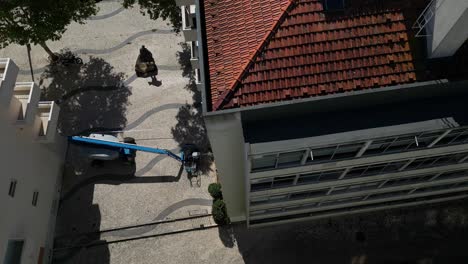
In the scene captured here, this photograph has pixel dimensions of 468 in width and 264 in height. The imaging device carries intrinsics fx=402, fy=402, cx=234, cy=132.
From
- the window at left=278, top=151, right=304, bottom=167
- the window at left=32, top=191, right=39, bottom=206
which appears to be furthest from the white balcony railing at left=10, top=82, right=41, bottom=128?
the window at left=278, top=151, right=304, bottom=167

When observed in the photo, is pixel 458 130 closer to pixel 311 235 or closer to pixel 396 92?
pixel 396 92

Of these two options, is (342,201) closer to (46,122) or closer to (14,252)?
(14,252)

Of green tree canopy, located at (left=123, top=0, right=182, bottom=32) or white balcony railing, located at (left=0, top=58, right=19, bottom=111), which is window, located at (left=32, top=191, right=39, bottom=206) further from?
green tree canopy, located at (left=123, top=0, right=182, bottom=32)

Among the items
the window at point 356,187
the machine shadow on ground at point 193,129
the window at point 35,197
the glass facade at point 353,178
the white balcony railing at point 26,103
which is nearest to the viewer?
the glass facade at point 353,178

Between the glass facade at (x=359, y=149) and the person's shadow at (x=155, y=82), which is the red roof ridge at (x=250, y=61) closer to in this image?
the glass facade at (x=359, y=149)

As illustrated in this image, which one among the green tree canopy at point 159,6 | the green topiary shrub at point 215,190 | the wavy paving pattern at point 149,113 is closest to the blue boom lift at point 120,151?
the wavy paving pattern at point 149,113

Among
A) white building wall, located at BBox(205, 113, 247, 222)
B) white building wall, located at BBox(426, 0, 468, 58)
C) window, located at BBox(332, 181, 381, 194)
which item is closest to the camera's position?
white building wall, located at BBox(426, 0, 468, 58)
